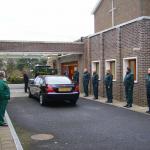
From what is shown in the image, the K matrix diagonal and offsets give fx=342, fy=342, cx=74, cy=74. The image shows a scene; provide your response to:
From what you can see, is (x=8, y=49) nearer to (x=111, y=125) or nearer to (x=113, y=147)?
(x=111, y=125)

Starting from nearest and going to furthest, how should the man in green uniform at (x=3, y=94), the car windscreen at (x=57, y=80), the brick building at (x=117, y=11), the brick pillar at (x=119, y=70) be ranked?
the man in green uniform at (x=3, y=94) → the car windscreen at (x=57, y=80) → the brick pillar at (x=119, y=70) → the brick building at (x=117, y=11)

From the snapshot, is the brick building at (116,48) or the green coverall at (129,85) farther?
the brick building at (116,48)

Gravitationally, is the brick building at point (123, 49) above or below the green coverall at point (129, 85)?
above

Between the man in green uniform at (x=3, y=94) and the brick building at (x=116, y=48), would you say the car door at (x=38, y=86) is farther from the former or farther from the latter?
the man in green uniform at (x=3, y=94)

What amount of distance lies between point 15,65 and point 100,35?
134 ft

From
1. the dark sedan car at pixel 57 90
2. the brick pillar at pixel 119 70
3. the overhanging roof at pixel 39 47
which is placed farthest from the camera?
the overhanging roof at pixel 39 47

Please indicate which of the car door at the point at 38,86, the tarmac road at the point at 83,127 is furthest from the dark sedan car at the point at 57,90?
the tarmac road at the point at 83,127

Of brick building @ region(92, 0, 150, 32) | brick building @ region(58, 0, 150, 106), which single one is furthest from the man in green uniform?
brick building @ region(92, 0, 150, 32)

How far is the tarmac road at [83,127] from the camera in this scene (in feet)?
26.9

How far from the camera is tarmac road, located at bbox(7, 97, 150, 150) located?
26.9 ft

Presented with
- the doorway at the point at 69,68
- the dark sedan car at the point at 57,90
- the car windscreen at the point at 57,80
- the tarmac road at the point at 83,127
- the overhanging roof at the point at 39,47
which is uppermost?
the overhanging roof at the point at 39,47

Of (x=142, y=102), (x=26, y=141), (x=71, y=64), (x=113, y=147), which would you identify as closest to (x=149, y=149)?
(x=113, y=147)

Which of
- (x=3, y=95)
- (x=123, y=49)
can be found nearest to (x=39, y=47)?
(x=123, y=49)

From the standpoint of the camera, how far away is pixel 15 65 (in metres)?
60.7
